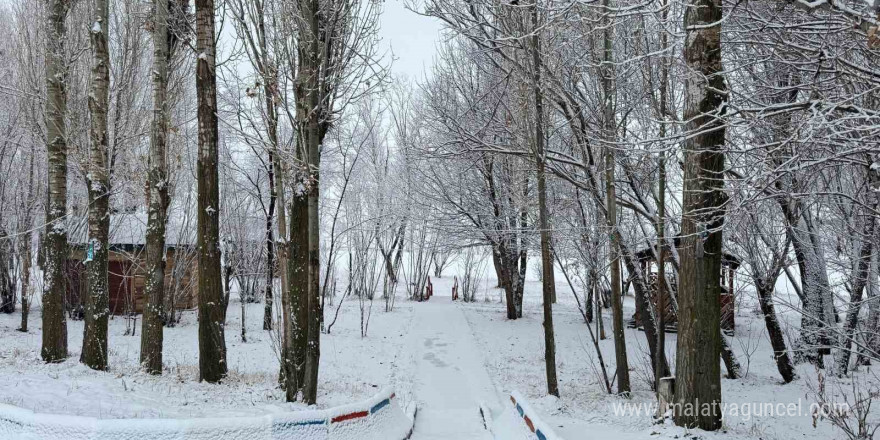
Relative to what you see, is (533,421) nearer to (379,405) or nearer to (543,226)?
(379,405)

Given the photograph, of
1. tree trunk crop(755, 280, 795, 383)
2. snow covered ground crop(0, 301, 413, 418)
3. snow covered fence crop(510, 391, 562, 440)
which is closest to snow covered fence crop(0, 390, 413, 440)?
snow covered ground crop(0, 301, 413, 418)

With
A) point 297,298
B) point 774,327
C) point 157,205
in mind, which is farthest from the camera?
point 774,327

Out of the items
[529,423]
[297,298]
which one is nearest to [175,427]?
[297,298]

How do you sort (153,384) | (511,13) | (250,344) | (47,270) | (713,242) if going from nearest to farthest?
(713,242)
(153,384)
(47,270)
(511,13)
(250,344)

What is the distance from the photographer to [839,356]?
30.0ft

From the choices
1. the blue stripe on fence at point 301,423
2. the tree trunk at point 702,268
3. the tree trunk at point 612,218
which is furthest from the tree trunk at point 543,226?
the blue stripe on fence at point 301,423

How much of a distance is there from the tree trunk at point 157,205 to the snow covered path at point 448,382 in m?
4.21

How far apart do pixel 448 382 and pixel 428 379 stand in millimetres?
→ 495

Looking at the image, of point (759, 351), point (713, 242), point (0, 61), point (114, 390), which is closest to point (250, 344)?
point (114, 390)

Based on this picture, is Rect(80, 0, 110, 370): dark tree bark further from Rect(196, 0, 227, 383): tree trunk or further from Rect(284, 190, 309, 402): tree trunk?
Rect(284, 190, 309, 402): tree trunk

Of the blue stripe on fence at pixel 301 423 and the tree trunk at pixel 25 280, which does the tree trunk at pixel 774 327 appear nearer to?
the blue stripe on fence at pixel 301 423

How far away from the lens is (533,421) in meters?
5.71

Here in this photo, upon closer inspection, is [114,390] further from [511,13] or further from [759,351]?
[759,351]

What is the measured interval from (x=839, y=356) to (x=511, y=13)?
7.83m
